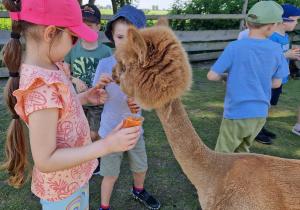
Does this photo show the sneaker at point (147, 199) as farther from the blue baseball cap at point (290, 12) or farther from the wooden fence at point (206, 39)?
the wooden fence at point (206, 39)

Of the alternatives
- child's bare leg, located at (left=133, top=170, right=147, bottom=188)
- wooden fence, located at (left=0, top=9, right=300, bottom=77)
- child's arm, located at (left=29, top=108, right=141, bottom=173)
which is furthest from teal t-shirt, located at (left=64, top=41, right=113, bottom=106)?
wooden fence, located at (left=0, top=9, right=300, bottom=77)

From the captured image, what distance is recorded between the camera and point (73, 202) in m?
1.49

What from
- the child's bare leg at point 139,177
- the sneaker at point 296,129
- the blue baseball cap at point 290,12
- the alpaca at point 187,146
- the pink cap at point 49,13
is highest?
the pink cap at point 49,13

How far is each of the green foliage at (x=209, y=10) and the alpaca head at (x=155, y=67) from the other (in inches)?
327

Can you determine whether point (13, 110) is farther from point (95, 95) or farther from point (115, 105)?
point (115, 105)

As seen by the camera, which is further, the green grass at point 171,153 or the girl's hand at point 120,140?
the green grass at point 171,153

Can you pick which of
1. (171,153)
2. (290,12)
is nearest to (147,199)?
(171,153)

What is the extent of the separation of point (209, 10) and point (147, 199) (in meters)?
9.26

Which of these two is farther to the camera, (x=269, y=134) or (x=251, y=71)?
(x=269, y=134)

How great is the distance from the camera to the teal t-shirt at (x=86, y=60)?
2.94 metres

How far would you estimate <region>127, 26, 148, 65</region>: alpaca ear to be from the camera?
3.81 ft

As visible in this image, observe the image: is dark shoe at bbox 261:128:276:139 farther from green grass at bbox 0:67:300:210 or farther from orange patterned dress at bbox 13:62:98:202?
orange patterned dress at bbox 13:62:98:202

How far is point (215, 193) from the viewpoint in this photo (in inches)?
57.2

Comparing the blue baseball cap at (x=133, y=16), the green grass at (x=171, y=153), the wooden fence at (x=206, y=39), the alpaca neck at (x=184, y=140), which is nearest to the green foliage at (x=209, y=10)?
the wooden fence at (x=206, y=39)
